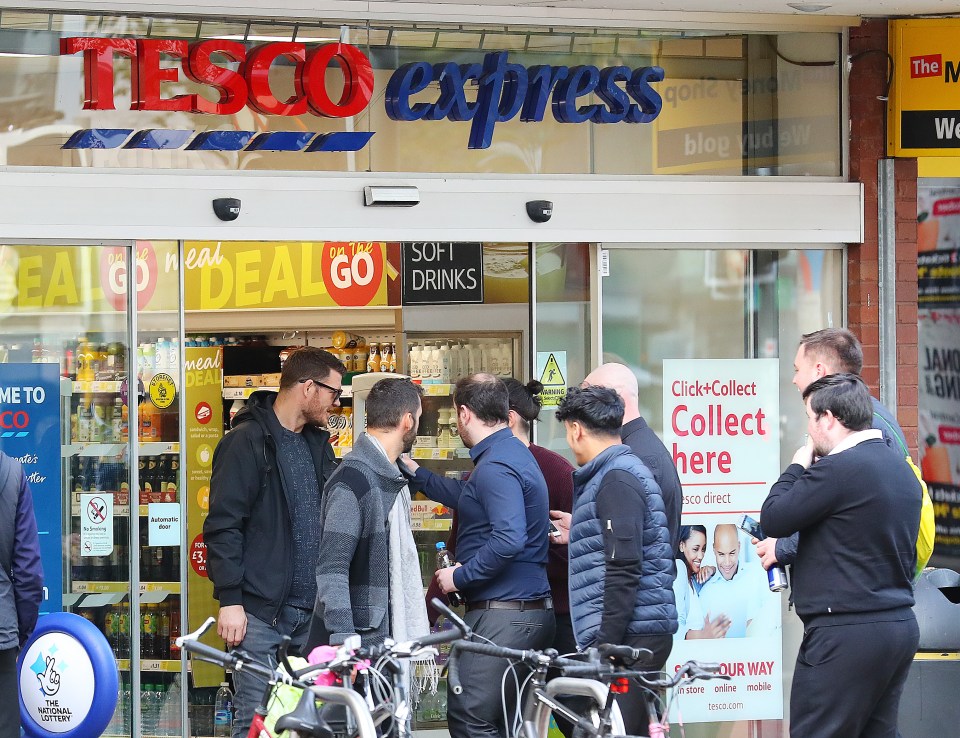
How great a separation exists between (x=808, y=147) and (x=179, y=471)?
4.04 meters

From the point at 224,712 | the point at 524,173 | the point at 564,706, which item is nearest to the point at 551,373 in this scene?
the point at 524,173

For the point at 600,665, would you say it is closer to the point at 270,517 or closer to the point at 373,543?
the point at 373,543

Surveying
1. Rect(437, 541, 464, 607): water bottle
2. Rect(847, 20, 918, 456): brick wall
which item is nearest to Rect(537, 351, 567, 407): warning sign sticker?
Rect(437, 541, 464, 607): water bottle

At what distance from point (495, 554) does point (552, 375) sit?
2.10m

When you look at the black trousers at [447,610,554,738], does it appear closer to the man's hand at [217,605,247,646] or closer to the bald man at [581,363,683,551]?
the bald man at [581,363,683,551]

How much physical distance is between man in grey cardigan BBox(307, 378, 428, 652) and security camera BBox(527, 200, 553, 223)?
196cm

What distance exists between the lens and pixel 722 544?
6.98 meters

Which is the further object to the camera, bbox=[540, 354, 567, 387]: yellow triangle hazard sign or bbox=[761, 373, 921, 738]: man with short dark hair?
bbox=[540, 354, 567, 387]: yellow triangle hazard sign

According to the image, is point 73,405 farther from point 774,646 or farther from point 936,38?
point 936,38

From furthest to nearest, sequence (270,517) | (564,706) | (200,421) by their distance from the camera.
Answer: (200,421)
(270,517)
(564,706)

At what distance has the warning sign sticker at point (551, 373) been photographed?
23.2 feet

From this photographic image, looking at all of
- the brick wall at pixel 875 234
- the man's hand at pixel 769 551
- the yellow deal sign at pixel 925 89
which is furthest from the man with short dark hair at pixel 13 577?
the yellow deal sign at pixel 925 89

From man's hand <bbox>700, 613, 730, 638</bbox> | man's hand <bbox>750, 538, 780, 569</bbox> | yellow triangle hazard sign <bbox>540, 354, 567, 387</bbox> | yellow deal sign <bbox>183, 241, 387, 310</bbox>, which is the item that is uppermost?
yellow deal sign <bbox>183, 241, 387, 310</bbox>

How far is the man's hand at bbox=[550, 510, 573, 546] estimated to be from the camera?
19.0 ft
